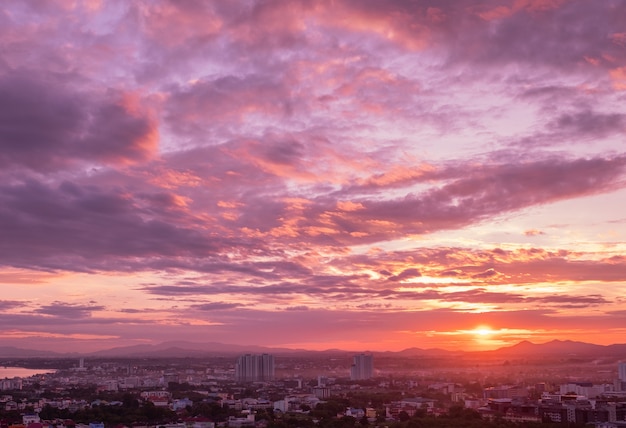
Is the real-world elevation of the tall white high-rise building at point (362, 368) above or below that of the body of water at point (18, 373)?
above

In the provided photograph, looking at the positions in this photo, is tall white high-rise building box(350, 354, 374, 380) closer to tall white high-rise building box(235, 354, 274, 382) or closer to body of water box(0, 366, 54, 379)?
tall white high-rise building box(235, 354, 274, 382)

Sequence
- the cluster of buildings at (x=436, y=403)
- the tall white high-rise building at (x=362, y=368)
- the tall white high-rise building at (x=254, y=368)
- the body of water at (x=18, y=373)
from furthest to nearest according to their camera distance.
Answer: the body of water at (x=18, y=373), the tall white high-rise building at (x=254, y=368), the tall white high-rise building at (x=362, y=368), the cluster of buildings at (x=436, y=403)

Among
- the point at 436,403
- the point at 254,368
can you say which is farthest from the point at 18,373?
the point at 436,403

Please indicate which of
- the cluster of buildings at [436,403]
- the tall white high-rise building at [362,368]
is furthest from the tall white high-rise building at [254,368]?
the cluster of buildings at [436,403]

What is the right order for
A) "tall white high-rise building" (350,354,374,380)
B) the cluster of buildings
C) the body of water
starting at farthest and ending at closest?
the body of water < "tall white high-rise building" (350,354,374,380) < the cluster of buildings

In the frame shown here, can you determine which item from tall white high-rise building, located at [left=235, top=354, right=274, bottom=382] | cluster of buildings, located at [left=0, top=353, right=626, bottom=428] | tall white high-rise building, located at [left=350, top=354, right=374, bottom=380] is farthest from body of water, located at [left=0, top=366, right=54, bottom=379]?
tall white high-rise building, located at [left=350, top=354, right=374, bottom=380]

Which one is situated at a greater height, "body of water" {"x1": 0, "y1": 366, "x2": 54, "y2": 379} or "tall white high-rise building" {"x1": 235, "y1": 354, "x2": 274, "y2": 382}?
"tall white high-rise building" {"x1": 235, "y1": 354, "x2": 274, "y2": 382}

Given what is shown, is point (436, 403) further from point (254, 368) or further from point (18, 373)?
point (18, 373)

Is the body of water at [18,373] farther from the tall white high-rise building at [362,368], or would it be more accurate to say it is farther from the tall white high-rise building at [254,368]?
the tall white high-rise building at [362,368]
